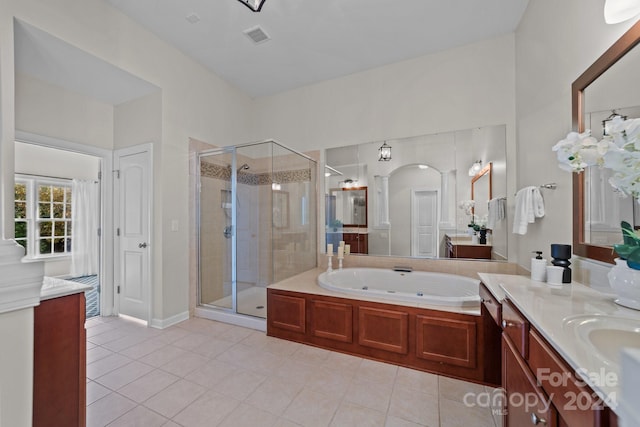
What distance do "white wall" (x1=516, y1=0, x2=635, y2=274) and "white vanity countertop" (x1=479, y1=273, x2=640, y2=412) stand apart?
62cm

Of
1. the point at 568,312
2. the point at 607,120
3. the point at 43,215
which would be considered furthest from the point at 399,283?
the point at 43,215

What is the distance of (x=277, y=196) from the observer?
3.59 metres

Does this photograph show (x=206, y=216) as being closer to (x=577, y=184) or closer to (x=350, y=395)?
(x=350, y=395)

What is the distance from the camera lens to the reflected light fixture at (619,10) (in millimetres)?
1235

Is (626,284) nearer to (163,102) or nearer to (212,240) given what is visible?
(212,240)

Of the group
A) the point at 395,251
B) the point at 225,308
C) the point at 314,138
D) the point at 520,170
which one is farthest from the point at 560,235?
the point at 225,308

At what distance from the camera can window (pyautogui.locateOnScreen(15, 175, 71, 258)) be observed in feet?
15.2

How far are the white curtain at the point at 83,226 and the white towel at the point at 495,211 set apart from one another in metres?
6.49

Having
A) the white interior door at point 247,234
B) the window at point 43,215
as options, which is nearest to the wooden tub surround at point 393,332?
the white interior door at point 247,234

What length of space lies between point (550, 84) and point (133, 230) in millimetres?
4239

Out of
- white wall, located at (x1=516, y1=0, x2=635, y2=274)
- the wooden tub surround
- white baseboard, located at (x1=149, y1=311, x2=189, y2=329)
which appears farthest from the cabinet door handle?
white baseboard, located at (x1=149, y1=311, x2=189, y2=329)

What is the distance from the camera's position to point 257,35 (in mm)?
2818

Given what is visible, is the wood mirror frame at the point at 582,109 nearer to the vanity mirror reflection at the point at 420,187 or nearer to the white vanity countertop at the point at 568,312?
the white vanity countertop at the point at 568,312

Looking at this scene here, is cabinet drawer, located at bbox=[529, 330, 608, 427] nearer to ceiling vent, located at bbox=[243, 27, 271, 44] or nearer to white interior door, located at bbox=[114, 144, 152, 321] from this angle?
ceiling vent, located at bbox=[243, 27, 271, 44]
